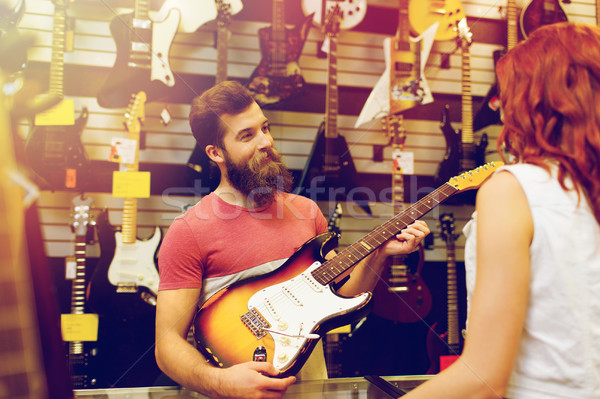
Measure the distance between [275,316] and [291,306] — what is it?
0.25ft

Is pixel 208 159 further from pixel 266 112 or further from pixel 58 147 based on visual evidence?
pixel 58 147

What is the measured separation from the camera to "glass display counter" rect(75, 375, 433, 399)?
1.53 m

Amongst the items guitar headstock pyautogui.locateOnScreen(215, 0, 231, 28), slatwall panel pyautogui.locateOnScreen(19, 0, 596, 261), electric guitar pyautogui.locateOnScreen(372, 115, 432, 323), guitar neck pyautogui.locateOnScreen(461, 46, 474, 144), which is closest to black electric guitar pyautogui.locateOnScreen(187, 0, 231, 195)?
guitar headstock pyautogui.locateOnScreen(215, 0, 231, 28)

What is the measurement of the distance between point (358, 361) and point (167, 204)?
6.57 ft

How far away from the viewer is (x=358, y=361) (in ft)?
10.5

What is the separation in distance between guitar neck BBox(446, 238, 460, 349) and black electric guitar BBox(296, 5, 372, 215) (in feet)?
3.09

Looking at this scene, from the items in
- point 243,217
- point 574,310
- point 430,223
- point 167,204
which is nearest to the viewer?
point 574,310

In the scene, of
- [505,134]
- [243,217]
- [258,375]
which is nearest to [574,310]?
[505,134]

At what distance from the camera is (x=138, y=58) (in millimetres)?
2803

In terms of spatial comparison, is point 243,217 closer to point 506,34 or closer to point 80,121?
point 80,121

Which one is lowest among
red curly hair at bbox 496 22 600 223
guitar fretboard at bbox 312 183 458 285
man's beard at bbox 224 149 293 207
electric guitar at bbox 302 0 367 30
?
guitar fretboard at bbox 312 183 458 285

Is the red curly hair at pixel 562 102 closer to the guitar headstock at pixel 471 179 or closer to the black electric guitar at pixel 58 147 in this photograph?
the guitar headstock at pixel 471 179

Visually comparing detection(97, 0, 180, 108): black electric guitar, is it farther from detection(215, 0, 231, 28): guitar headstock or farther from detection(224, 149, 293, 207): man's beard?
detection(224, 149, 293, 207): man's beard

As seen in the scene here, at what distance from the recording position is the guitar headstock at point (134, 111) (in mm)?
2855
